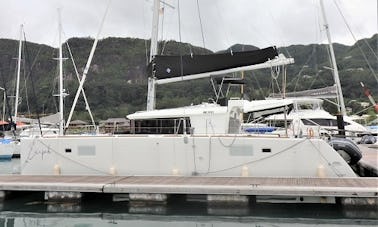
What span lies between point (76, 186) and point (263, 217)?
4.79m

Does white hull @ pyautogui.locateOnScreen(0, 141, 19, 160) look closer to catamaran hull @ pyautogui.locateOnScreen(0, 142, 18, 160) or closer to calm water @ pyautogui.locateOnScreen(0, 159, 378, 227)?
catamaran hull @ pyautogui.locateOnScreen(0, 142, 18, 160)

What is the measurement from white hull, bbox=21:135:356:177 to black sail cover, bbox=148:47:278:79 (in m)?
2.28

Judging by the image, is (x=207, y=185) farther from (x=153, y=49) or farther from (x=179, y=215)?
(x=153, y=49)

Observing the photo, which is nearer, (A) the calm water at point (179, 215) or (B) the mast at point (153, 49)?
(A) the calm water at point (179, 215)

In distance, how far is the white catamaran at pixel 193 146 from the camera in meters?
12.0

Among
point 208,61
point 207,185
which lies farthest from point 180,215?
point 208,61

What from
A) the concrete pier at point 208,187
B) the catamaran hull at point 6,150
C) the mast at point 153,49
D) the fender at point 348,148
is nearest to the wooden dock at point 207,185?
the concrete pier at point 208,187

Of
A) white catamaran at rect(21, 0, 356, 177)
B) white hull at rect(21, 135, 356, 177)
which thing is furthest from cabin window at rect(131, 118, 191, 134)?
white hull at rect(21, 135, 356, 177)

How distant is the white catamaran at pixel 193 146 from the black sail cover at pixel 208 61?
0.03 metres

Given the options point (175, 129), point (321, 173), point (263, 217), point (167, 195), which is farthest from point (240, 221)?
point (175, 129)

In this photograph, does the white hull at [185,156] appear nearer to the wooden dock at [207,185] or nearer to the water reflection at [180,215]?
the wooden dock at [207,185]

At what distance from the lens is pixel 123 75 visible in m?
81.2

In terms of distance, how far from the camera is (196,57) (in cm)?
1345

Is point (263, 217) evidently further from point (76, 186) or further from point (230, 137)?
point (76, 186)
